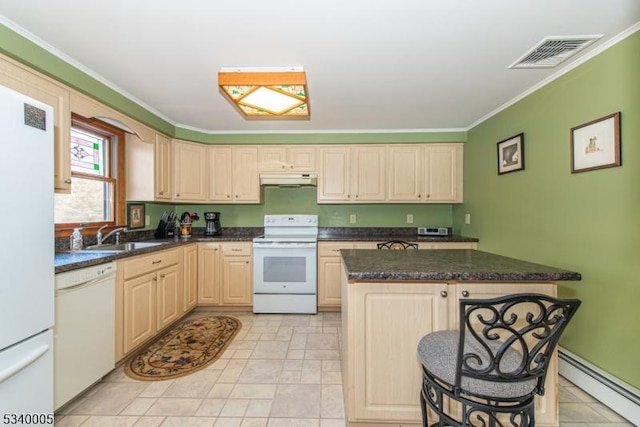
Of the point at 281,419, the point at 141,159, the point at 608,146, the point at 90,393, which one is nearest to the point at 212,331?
the point at 90,393

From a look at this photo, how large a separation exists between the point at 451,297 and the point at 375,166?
2.42 m

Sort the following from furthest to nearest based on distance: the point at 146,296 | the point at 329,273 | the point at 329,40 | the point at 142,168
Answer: the point at 329,273 < the point at 142,168 < the point at 146,296 < the point at 329,40

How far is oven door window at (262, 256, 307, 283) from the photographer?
334 centimetres

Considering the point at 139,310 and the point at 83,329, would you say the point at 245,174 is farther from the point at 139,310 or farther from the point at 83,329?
the point at 83,329

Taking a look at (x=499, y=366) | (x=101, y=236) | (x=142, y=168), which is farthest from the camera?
(x=142, y=168)

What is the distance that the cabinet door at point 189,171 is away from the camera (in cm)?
340

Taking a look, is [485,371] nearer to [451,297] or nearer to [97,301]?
[451,297]

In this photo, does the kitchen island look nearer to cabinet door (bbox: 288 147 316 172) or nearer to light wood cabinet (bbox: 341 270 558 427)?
light wood cabinet (bbox: 341 270 558 427)

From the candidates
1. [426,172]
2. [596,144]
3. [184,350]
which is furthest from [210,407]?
[426,172]

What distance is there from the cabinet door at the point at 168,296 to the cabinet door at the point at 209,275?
0.40 m

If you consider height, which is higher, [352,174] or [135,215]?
[352,174]

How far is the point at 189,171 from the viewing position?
3.50 meters

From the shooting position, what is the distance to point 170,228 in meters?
3.58

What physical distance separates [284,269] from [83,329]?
1907 millimetres
